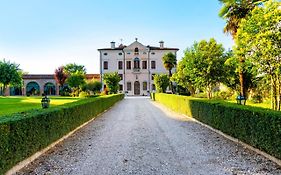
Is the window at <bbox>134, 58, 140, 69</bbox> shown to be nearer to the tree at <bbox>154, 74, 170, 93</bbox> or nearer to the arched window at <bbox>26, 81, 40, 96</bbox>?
the tree at <bbox>154, 74, 170, 93</bbox>

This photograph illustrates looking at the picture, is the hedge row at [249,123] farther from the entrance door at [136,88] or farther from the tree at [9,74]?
the entrance door at [136,88]

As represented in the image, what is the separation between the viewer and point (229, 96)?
3181cm

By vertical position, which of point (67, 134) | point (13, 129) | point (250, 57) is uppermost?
point (250, 57)

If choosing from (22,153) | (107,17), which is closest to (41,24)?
(107,17)

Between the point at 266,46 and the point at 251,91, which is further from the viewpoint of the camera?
the point at 251,91

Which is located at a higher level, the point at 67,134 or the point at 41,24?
the point at 41,24

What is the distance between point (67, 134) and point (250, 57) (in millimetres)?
11536

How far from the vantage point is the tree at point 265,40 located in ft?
53.3

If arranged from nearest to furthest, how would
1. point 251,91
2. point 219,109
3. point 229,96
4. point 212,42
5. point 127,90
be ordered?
point 219,109, point 212,42, point 251,91, point 229,96, point 127,90

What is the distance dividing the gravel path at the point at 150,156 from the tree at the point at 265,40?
8.23 m

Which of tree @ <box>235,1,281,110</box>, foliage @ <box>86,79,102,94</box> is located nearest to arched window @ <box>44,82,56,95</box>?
foliage @ <box>86,79,102,94</box>

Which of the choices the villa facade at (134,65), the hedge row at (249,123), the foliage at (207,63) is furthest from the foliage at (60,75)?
the hedge row at (249,123)

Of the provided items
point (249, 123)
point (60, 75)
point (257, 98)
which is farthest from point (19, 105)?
point (60, 75)

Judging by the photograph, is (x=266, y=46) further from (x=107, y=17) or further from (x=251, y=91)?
(x=251, y=91)
